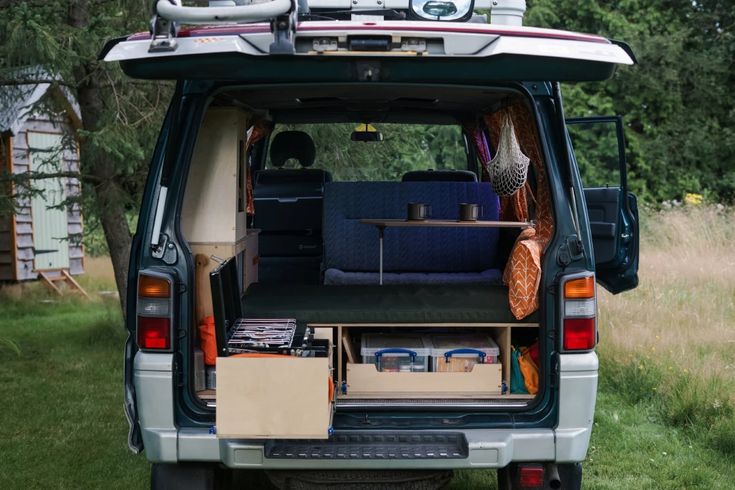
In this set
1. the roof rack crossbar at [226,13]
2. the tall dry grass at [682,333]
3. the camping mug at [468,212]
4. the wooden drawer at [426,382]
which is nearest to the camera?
the roof rack crossbar at [226,13]

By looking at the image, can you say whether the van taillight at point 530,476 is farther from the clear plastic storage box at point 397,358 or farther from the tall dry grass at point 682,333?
the tall dry grass at point 682,333

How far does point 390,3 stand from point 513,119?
86 cm

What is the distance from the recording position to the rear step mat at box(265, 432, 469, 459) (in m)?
3.73

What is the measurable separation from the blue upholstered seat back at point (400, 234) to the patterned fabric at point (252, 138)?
438 mm

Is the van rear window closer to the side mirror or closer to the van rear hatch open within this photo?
the side mirror

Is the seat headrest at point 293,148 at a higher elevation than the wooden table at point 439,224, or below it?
higher

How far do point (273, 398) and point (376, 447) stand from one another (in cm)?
51

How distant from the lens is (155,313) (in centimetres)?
389

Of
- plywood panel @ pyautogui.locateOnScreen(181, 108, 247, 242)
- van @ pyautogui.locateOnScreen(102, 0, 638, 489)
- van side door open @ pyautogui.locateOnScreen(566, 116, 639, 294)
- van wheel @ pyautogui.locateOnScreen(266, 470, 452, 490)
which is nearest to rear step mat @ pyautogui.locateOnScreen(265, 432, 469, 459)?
van @ pyautogui.locateOnScreen(102, 0, 638, 489)

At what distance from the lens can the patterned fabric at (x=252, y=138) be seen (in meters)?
5.52

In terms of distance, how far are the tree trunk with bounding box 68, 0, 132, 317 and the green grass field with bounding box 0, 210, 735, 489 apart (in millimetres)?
1106

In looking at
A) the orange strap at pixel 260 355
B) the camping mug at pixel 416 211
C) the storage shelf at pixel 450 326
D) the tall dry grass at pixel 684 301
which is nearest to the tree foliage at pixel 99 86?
the camping mug at pixel 416 211

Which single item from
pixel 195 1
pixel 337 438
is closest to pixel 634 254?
pixel 337 438

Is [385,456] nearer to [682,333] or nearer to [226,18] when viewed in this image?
[226,18]
